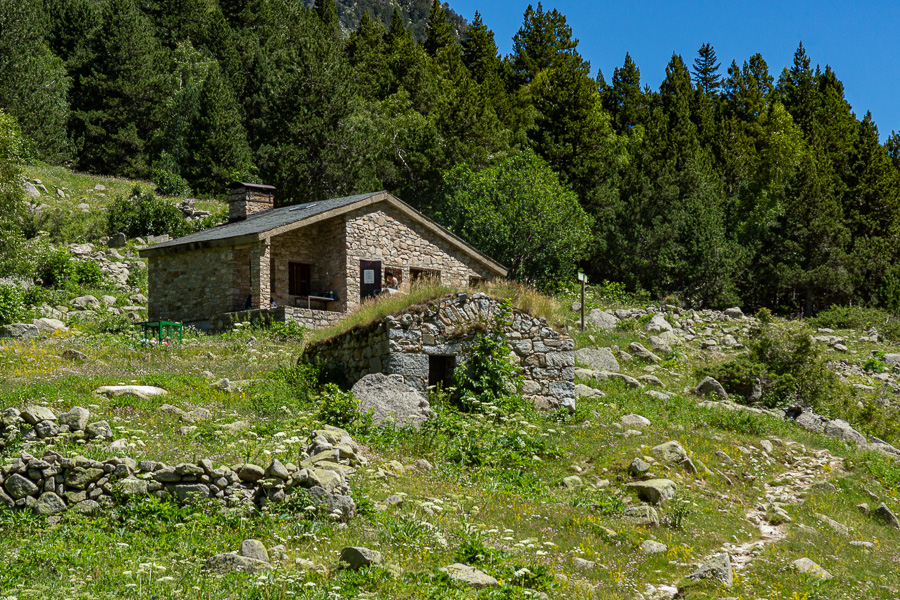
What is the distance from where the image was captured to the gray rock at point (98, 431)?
1000cm

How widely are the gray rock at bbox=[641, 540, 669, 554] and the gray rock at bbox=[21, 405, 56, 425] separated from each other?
7163 mm

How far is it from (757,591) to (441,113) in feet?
118

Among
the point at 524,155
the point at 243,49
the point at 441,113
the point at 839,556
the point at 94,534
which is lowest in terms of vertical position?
the point at 839,556

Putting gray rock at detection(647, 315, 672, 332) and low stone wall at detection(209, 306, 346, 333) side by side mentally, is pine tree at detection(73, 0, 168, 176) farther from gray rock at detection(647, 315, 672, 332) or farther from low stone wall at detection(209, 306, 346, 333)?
gray rock at detection(647, 315, 672, 332)

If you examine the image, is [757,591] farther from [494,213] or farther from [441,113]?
[441,113]

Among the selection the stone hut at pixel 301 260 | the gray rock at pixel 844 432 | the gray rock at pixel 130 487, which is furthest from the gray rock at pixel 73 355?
the gray rock at pixel 844 432

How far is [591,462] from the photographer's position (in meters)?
12.5

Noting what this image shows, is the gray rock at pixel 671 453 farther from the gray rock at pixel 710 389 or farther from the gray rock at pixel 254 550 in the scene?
the gray rock at pixel 254 550

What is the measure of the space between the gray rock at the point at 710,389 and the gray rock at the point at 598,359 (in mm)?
2069

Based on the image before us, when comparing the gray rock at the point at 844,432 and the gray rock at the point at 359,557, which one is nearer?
the gray rock at the point at 359,557

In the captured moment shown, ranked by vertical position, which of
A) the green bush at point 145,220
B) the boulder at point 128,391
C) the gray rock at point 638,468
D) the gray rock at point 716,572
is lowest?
the gray rock at point 716,572

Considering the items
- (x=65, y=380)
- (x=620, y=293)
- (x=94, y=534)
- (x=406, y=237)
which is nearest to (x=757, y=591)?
(x=94, y=534)

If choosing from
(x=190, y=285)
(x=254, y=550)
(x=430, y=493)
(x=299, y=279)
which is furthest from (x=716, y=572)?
(x=190, y=285)

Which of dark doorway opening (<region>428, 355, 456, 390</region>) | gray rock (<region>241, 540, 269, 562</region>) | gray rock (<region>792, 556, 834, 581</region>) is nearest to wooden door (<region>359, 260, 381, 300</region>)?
dark doorway opening (<region>428, 355, 456, 390</region>)
